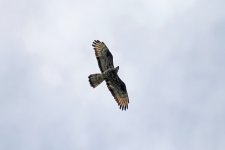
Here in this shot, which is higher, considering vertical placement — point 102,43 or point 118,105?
point 102,43

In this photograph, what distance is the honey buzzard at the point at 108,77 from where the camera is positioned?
4472 centimetres

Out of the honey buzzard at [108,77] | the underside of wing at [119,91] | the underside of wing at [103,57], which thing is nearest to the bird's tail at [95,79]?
the honey buzzard at [108,77]

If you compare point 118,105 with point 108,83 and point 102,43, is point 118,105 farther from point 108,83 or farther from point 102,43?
point 102,43

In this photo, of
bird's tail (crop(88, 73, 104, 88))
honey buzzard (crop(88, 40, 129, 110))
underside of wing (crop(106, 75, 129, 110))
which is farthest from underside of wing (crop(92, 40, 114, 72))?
underside of wing (crop(106, 75, 129, 110))

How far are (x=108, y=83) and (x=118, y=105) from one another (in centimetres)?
215

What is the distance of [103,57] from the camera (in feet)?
150

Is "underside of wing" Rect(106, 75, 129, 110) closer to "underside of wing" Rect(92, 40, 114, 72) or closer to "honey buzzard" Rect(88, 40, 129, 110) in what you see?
"honey buzzard" Rect(88, 40, 129, 110)

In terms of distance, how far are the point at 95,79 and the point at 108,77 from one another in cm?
142

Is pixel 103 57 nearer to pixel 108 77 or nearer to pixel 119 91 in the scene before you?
pixel 108 77

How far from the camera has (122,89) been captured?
156 feet

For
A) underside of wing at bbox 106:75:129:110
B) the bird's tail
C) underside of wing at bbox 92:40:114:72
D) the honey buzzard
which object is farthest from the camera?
underside of wing at bbox 106:75:129:110

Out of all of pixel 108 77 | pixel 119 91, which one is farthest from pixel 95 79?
pixel 119 91

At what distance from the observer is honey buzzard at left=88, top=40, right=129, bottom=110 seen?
147ft

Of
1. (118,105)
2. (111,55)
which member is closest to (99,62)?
(111,55)
